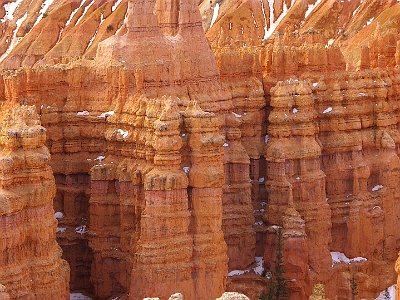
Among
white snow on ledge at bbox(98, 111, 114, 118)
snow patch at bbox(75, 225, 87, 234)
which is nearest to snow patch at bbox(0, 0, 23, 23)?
snow patch at bbox(75, 225, 87, 234)

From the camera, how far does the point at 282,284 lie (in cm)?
4625

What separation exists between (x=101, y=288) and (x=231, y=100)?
9.02 meters

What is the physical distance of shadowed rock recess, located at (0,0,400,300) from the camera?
3991 cm

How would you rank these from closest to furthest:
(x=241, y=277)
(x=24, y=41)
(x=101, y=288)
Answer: (x=101, y=288) < (x=241, y=277) < (x=24, y=41)

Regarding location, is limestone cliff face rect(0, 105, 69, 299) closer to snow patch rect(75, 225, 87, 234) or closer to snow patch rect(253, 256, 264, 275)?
snow patch rect(75, 225, 87, 234)

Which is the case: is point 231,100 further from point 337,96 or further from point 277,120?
point 337,96

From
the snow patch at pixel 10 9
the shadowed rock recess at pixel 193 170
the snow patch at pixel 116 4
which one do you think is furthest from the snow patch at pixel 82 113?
the snow patch at pixel 10 9

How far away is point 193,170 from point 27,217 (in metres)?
5.91

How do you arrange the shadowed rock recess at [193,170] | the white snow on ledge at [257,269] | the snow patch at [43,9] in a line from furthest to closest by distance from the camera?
the snow patch at [43,9] → the white snow on ledge at [257,269] → the shadowed rock recess at [193,170]

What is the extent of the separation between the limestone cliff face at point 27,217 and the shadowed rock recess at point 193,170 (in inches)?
1.8

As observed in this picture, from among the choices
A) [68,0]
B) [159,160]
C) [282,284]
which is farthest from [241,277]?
[68,0]

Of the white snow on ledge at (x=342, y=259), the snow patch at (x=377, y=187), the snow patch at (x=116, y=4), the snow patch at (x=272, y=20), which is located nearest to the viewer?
the white snow on ledge at (x=342, y=259)

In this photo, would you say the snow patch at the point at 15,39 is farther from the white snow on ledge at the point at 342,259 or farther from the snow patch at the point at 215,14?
the white snow on ledge at the point at 342,259

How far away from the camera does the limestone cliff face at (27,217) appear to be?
3759cm
